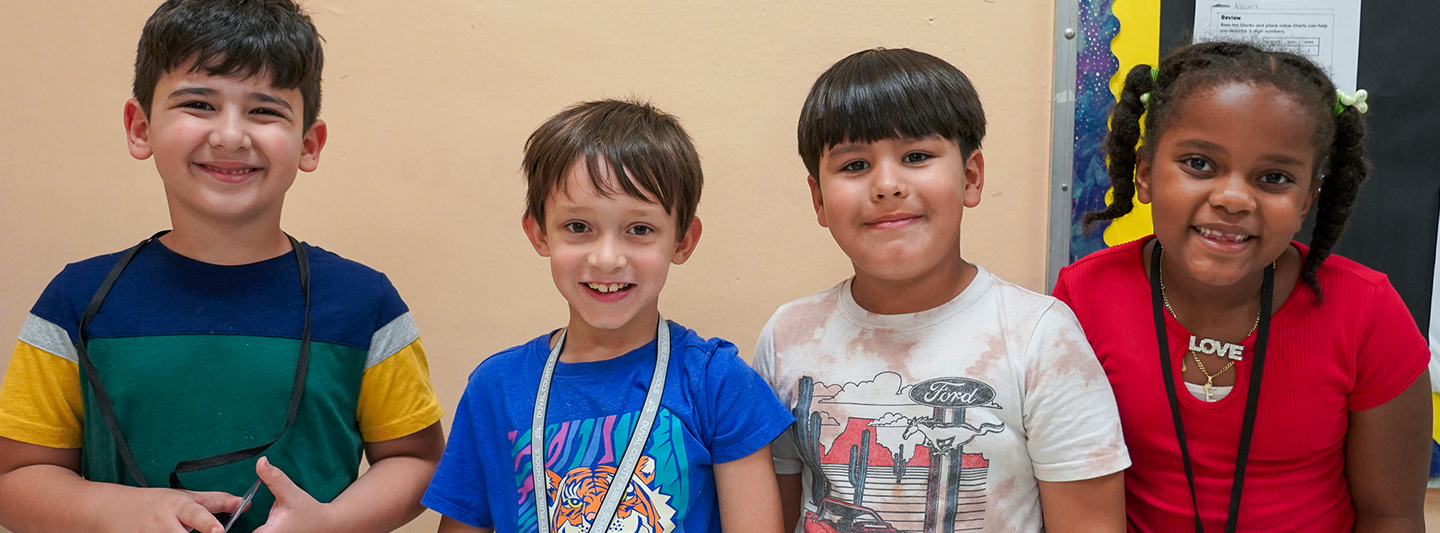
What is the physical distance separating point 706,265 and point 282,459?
85 centimetres

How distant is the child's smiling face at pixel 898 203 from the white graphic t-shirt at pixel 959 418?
0.29 ft

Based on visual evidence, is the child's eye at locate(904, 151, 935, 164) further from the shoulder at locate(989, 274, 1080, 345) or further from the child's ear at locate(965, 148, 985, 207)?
the shoulder at locate(989, 274, 1080, 345)

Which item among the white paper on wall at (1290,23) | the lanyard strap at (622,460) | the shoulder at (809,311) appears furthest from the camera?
the white paper on wall at (1290,23)

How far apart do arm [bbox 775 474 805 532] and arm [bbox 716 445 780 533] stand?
0.47 ft

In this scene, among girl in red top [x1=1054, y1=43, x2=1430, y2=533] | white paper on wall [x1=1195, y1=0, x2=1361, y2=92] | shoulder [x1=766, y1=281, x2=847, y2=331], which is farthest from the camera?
white paper on wall [x1=1195, y1=0, x2=1361, y2=92]

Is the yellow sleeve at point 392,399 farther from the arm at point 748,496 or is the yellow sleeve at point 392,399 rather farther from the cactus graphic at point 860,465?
the cactus graphic at point 860,465

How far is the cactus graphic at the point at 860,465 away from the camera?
118cm

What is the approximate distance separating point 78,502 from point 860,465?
1016 mm

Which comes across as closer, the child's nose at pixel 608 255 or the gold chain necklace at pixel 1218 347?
the child's nose at pixel 608 255

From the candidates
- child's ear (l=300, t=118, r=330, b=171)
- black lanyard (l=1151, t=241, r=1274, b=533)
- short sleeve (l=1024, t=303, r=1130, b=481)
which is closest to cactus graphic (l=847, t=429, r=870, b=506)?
short sleeve (l=1024, t=303, r=1130, b=481)

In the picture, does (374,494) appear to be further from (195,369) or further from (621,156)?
(621,156)

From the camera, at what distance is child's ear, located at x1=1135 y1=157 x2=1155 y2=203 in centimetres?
131

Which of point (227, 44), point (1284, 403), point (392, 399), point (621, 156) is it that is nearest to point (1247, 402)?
point (1284, 403)

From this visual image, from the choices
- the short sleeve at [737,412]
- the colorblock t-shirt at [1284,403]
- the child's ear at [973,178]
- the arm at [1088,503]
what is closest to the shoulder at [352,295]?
the short sleeve at [737,412]
